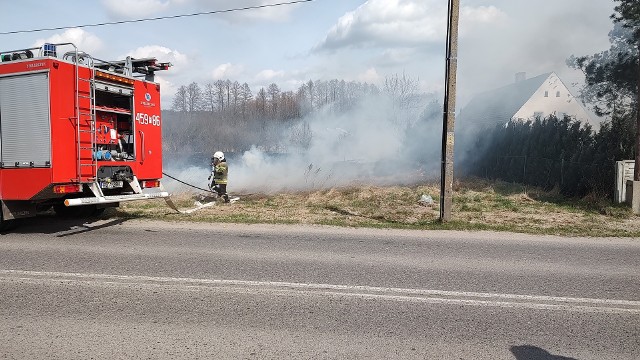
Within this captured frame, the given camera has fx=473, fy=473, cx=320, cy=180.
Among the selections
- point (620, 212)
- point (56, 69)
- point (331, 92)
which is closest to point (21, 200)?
point (56, 69)

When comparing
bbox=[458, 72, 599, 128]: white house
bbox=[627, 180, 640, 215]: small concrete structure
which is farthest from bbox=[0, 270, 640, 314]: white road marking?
bbox=[458, 72, 599, 128]: white house

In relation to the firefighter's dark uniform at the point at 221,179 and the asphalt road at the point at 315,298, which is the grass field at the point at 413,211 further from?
the asphalt road at the point at 315,298

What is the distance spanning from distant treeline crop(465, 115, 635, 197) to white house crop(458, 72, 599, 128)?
8.29 metres

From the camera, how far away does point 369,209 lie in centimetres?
1210

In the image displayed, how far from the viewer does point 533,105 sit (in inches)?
1259

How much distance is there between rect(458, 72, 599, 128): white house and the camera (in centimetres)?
3141

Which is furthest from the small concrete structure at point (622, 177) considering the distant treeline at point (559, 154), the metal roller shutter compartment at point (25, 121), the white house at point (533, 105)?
the white house at point (533, 105)

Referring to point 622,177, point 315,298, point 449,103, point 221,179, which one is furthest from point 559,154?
point 315,298

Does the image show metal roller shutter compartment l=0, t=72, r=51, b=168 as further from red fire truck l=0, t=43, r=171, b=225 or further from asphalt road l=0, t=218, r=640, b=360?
asphalt road l=0, t=218, r=640, b=360

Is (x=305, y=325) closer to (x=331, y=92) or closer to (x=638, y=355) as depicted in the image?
(x=638, y=355)

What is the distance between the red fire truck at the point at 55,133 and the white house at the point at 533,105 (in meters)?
25.4

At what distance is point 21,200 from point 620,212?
12.6m

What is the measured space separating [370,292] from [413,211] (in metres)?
7.26

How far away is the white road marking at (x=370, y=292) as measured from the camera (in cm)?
460
